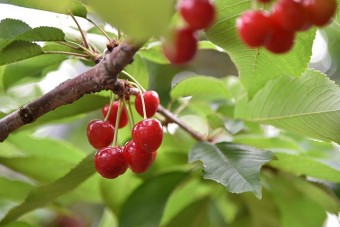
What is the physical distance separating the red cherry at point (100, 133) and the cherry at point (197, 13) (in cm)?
61

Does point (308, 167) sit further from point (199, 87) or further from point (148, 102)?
point (148, 102)

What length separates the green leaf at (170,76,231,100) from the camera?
1638mm

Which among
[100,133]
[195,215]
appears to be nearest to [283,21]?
[100,133]

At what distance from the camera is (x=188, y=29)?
705 millimetres

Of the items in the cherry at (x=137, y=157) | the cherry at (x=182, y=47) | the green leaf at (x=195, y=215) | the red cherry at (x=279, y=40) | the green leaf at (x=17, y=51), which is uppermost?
the green leaf at (x=17, y=51)

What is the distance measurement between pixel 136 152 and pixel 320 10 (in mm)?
559

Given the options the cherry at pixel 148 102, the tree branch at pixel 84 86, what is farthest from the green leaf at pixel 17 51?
the cherry at pixel 148 102

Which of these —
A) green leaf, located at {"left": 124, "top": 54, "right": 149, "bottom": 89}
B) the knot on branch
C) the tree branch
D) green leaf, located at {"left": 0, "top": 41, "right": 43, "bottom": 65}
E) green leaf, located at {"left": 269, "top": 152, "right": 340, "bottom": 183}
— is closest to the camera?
the tree branch

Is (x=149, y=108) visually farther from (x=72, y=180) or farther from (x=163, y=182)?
(x=163, y=182)

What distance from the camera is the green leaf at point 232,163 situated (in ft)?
3.91

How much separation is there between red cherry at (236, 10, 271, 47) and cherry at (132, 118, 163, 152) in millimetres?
407

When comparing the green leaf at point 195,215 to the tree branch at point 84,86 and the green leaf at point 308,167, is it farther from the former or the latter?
the tree branch at point 84,86

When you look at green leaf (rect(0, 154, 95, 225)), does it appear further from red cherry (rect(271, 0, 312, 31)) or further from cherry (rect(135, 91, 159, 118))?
red cherry (rect(271, 0, 312, 31))

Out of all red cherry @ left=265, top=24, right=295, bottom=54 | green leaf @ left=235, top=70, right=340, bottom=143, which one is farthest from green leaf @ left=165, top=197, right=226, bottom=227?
red cherry @ left=265, top=24, right=295, bottom=54
